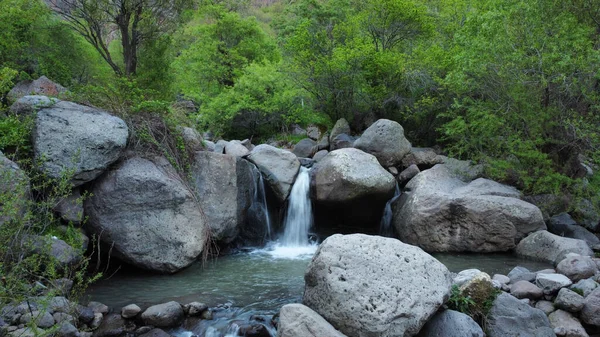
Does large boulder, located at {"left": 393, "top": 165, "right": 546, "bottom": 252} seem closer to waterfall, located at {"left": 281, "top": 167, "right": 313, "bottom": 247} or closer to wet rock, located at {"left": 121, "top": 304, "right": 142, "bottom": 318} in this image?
waterfall, located at {"left": 281, "top": 167, "right": 313, "bottom": 247}

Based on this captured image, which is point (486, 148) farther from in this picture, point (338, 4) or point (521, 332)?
point (338, 4)

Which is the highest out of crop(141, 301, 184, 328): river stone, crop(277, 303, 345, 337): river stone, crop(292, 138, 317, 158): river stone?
crop(292, 138, 317, 158): river stone

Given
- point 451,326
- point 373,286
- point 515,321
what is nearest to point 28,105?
point 373,286

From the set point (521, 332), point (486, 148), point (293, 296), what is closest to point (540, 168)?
point (486, 148)

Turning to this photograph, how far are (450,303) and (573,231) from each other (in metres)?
6.34

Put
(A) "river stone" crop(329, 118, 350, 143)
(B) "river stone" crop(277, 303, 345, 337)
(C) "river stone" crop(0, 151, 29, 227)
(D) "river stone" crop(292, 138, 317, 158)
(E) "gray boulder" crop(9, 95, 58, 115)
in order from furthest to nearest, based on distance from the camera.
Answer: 1. (A) "river stone" crop(329, 118, 350, 143)
2. (D) "river stone" crop(292, 138, 317, 158)
3. (E) "gray boulder" crop(9, 95, 58, 115)
4. (B) "river stone" crop(277, 303, 345, 337)
5. (C) "river stone" crop(0, 151, 29, 227)

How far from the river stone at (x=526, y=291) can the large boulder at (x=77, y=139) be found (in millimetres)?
7901

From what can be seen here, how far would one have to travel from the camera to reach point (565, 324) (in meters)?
7.46

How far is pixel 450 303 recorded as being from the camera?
7.35 meters

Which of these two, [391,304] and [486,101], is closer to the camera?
[391,304]

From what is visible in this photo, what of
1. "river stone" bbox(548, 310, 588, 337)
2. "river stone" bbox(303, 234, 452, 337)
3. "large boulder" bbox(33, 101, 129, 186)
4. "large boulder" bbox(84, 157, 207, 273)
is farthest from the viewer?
"large boulder" bbox(84, 157, 207, 273)

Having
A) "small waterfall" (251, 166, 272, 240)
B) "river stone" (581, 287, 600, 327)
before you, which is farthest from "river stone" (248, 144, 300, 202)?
"river stone" (581, 287, 600, 327)

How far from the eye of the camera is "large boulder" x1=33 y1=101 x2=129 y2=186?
347 inches

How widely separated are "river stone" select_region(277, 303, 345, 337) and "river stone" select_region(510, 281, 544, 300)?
381 cm
